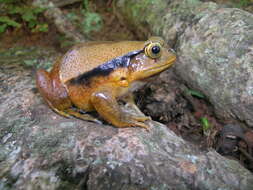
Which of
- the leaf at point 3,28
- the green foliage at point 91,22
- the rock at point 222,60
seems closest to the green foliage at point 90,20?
the green foliage at point 91,22

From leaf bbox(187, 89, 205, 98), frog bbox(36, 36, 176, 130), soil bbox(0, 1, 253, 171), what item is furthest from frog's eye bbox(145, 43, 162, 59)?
leaf bbox(187, 89, 205, 98)

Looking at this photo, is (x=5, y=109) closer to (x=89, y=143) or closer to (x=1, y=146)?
(x=1, y=146)

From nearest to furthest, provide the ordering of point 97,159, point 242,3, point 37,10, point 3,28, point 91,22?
1. point 97,159
2. point 242,3
3. point 3,28
4. point 37,10
5. point 91,22

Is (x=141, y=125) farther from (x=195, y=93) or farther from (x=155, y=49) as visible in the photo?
(x=195, y=93)

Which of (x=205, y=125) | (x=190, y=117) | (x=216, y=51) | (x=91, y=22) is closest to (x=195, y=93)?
(x=190, y=117)

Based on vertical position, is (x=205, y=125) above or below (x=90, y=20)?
below

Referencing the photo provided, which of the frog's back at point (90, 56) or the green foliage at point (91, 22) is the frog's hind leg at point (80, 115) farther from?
the green foliage at point (91, 22)

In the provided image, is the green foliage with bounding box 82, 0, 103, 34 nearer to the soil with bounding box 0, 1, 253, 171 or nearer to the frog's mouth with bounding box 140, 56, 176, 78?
the soil with bounding box 0, 1, 253, 171
